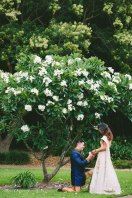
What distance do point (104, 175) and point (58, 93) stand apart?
2711 millimetres

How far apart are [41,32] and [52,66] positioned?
930cm

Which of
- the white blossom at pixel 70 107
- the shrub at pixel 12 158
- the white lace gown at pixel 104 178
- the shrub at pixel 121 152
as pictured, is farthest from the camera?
the shrub at pixel 121 152

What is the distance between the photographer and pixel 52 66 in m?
17.2

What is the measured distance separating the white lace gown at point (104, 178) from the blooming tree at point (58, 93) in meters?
1.69

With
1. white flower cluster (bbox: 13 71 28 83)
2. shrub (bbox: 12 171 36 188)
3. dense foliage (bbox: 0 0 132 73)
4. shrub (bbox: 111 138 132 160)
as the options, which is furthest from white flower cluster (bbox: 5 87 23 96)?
shrub (bbox: 111 138 132 160)

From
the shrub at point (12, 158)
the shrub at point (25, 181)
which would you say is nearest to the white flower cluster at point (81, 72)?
the shrub at point (25, 181)

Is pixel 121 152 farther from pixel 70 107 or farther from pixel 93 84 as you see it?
pixel 70 107

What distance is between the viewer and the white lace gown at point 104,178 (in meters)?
15.4

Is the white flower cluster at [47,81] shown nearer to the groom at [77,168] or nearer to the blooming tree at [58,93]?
the blooming tree at [58,93]

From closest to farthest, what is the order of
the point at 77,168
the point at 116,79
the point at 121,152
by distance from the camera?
the point at 77,168 < the point at 116,79 < the point at 121,152

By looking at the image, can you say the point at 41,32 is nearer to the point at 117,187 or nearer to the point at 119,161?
the point at 119,161

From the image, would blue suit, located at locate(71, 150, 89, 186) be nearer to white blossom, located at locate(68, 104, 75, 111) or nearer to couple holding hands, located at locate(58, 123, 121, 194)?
couple holding hands, located at locate(58, 123, 121, 194)

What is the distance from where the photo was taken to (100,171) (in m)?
15.6

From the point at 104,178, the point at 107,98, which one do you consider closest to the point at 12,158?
the point at 107,98
